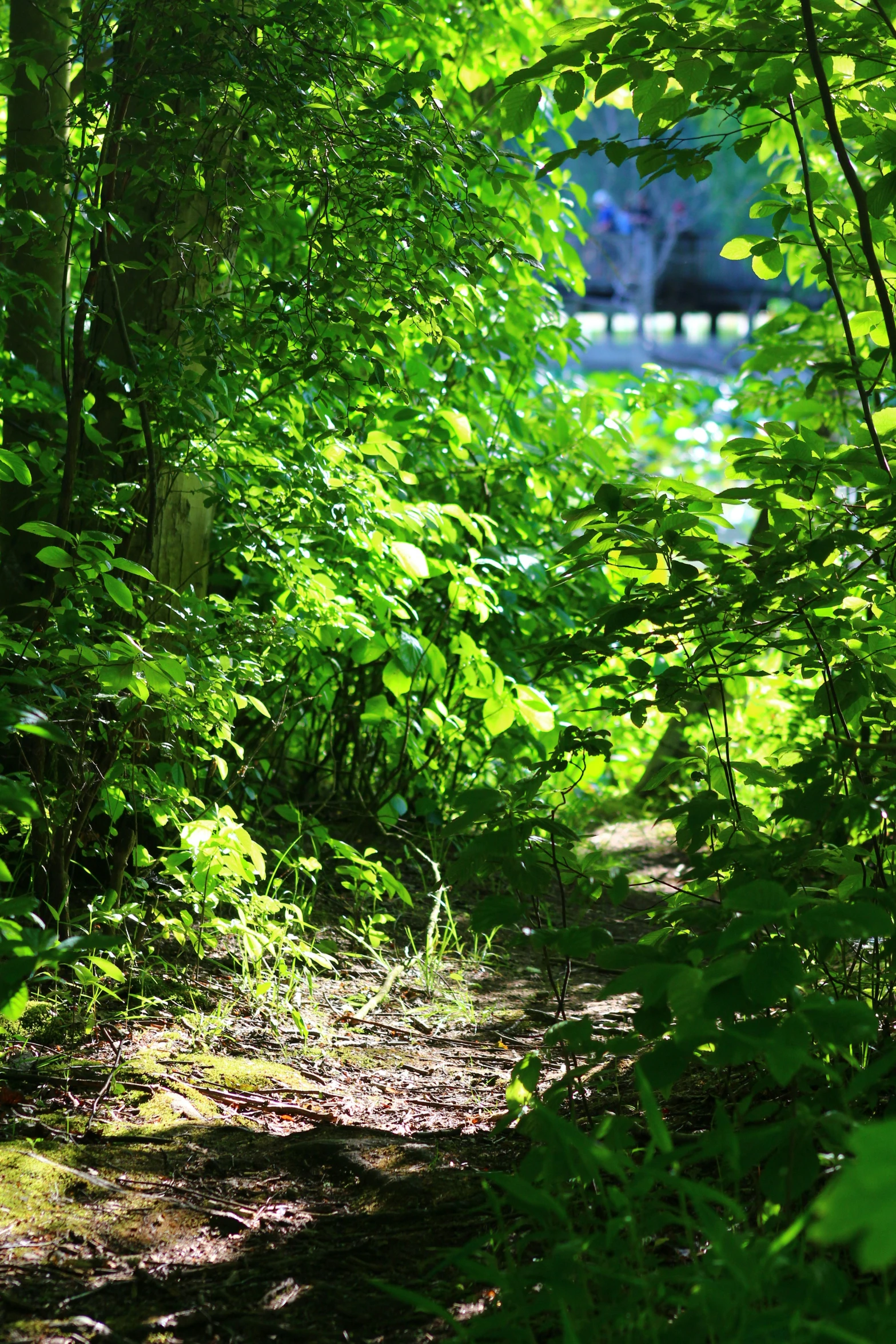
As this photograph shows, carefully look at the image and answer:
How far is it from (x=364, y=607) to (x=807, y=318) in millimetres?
2089

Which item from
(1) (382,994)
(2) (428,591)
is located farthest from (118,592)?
(2) (428,591)

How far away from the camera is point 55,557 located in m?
1.76

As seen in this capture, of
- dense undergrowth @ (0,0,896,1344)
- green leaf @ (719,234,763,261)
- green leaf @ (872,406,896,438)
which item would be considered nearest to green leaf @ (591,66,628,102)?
dense undergrowth @ (0,0,896,1344)

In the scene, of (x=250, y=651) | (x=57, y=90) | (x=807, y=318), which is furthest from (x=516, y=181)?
(x=807, y=318)

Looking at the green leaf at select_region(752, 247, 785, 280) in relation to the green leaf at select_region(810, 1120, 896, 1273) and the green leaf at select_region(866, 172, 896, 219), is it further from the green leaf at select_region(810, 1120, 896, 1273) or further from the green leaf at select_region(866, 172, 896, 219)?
the green leaf at select_region(810, 1120, 896, 1273)

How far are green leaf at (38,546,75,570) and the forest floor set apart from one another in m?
0.97

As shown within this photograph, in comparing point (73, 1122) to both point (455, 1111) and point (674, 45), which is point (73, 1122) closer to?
point (455, 1111)

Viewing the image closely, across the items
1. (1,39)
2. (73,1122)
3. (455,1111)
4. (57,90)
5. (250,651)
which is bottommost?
(455,1111)

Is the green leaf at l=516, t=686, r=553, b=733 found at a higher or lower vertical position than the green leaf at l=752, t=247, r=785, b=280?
lower

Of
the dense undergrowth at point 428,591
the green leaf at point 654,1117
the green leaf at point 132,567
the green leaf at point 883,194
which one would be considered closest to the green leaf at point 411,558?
the dense undergrowth at point 428,591

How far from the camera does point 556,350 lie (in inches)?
152

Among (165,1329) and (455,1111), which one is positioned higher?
(165,1329)

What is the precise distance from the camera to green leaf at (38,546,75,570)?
1.73m

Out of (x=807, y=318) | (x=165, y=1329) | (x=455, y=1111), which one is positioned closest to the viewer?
(x=165, y=1329)
